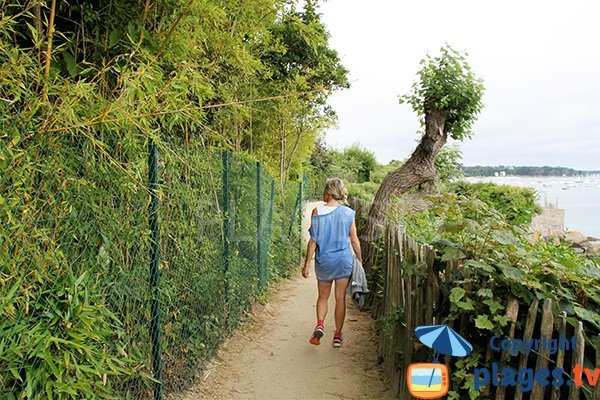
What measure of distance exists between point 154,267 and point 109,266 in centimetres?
53

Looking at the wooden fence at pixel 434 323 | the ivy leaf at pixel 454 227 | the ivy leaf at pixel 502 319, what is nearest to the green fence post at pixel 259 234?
the wooden fence at pixel 434 323

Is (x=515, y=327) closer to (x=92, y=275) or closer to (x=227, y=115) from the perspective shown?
(x=92, y=275)

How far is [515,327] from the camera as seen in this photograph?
2.17m

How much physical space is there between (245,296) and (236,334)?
0.61 m

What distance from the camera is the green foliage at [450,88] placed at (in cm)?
626

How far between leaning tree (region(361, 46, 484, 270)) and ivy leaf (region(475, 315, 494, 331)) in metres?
4.14

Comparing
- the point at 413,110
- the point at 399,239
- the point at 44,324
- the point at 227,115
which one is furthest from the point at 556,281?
the point at 413,110

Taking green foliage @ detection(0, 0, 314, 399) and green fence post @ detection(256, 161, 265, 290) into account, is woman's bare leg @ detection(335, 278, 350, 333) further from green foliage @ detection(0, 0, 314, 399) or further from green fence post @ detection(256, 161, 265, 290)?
green fence post @ detection(256, 161, 265, 290)

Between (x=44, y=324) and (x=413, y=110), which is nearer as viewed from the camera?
(x=44, y=324)

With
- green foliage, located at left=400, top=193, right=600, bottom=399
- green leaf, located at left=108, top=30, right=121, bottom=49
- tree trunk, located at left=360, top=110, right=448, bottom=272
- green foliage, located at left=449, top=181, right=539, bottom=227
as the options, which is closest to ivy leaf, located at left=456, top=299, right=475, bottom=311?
green foliage, located at left=400, top=193, right=600, bottom=399

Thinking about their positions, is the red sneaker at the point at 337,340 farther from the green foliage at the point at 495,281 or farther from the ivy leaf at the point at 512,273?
the ivy leaf at the point at 512,273

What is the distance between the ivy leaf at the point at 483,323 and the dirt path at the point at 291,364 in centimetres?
178

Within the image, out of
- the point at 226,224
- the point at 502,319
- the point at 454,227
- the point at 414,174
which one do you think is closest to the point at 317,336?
the point at 226,224

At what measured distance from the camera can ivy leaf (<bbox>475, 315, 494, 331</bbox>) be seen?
6.99 ft
